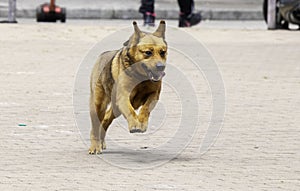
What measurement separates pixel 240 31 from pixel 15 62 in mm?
5379

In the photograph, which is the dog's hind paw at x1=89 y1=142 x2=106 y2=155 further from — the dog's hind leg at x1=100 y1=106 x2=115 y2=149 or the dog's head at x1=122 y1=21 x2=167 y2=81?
the dog's head at x1=122 y1=21 x2=167 y2=81

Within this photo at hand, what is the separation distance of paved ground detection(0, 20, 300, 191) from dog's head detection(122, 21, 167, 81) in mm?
675

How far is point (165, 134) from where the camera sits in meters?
9.12

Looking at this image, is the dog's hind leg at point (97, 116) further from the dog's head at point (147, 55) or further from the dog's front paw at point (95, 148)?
the dog's head at point (147, 55)

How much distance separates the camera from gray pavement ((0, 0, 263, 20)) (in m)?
23.6

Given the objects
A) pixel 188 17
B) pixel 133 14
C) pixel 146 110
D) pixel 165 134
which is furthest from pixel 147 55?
pixel 133 14

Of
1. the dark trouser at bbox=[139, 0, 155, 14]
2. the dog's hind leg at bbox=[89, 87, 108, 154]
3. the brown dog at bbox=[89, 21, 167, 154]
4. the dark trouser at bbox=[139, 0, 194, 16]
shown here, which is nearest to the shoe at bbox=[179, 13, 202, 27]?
the dark trouser at bbox=[139, 0, 194, 16]

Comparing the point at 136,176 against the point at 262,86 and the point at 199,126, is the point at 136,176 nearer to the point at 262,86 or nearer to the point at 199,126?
the point at 199,126

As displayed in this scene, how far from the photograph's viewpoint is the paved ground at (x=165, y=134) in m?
7.16

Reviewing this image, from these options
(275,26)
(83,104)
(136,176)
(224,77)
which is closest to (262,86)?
(224,77)

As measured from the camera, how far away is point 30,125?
374 inches

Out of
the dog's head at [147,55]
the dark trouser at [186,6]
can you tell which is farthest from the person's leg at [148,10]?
the dog's head at [147,55]

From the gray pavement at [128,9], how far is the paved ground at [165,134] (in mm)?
6433

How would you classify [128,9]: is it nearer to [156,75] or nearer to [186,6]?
[186,6]
